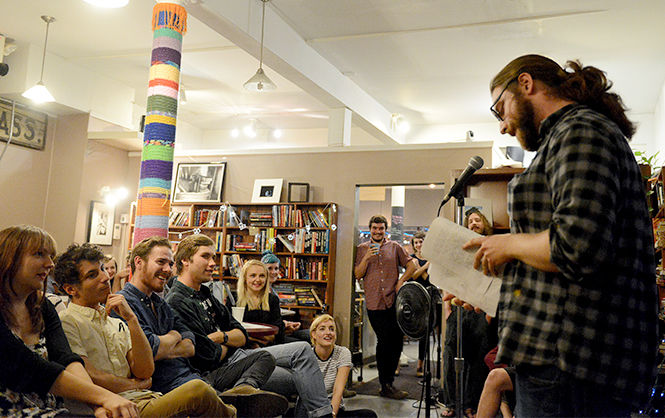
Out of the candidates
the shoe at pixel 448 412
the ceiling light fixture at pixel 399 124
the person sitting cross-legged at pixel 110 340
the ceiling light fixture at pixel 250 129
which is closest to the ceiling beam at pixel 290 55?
the ceiling light fixture at pixel 399 124

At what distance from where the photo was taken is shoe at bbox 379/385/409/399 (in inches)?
203

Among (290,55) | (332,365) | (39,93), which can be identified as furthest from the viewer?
(290,55)

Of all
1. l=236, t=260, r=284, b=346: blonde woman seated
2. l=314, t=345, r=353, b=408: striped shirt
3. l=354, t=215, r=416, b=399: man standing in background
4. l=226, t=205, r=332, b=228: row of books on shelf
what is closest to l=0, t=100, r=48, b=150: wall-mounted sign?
l=226, t=205, r=332, b=228: row of books on shelf

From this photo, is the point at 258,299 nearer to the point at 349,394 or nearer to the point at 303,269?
the point at 349,394

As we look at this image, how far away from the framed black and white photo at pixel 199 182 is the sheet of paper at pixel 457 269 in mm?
6410

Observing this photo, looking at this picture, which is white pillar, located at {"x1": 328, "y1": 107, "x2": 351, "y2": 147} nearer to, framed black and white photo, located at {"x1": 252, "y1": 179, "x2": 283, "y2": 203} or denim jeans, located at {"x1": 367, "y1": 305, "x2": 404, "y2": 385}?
framed black and white photo, located at {"x1": 252, "y1": 179, "x2": 283, "y2": 203}

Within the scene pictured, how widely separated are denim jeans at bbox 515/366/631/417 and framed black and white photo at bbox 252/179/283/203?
6188 millimetres

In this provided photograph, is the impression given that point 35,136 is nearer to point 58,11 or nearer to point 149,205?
point 58,11

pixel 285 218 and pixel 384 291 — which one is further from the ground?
pixel 285 218

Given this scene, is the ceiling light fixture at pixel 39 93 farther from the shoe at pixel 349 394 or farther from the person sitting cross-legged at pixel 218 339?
the shoe at pixel 349 394

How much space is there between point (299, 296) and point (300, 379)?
10.7 feet

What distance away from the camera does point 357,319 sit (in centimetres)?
706

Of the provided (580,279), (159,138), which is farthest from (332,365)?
(580,279)

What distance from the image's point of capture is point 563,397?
1.07 m
